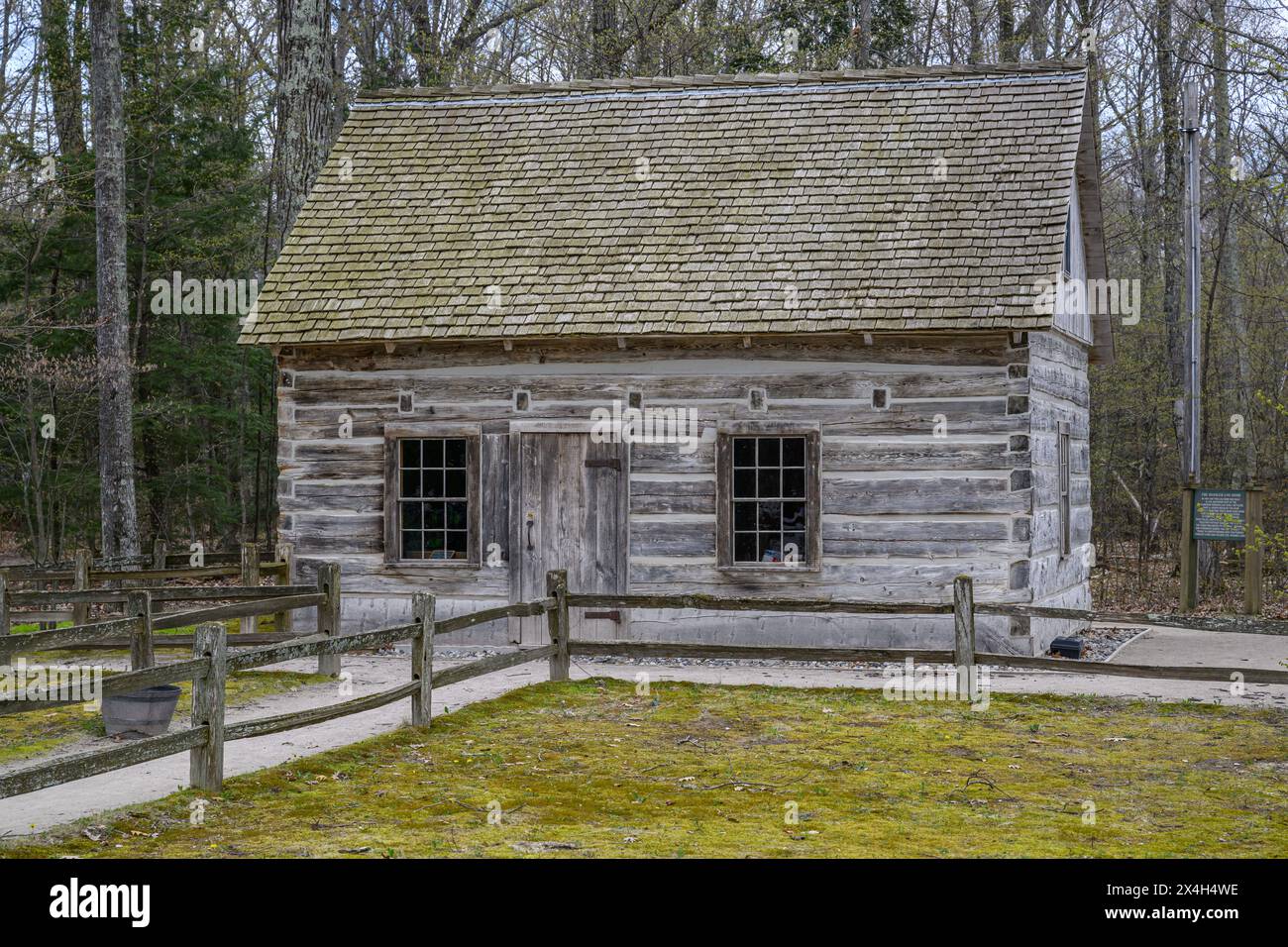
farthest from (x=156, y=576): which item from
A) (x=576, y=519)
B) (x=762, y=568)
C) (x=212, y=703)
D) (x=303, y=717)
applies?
(x=212, y=703)

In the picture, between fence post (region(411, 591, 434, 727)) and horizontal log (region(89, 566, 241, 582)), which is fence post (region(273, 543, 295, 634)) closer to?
horizontal log (region(89, 566, 241, 582))

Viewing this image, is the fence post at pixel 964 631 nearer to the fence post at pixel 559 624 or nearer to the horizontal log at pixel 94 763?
the fence post at pixel 559 624

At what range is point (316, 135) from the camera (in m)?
20.6

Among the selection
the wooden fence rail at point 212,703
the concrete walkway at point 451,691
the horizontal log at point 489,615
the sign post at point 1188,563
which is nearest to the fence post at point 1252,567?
the concrete walkway at point 451,691

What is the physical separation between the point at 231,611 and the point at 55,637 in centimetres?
202

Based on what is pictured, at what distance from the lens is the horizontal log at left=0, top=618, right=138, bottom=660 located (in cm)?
922

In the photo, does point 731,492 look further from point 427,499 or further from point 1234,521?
A: point 1234,521

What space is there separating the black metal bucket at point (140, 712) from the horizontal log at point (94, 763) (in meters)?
2.28

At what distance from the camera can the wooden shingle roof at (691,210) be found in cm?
1520

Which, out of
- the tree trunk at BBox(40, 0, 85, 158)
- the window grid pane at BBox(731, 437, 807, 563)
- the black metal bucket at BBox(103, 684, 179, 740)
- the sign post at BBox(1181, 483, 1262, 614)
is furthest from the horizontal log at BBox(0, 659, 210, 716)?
the tree trunk at BBox(40, 0, 85, 158)

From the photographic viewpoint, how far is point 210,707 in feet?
28.3

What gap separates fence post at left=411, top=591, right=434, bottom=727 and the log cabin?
4.83m

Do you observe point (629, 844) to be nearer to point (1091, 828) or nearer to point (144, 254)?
point (1091, 828)

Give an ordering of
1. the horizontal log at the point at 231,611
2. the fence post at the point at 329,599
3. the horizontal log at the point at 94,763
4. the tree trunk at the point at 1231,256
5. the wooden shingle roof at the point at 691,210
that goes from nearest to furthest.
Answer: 1. the horizontal log at the point at 94,763
2. the horizontal log at the point at 231,611
3. the fence post at the point at 329,599
4. the wooden shingle roof at the point at 691,210
5. the tree trunk at the point at 1231,256
